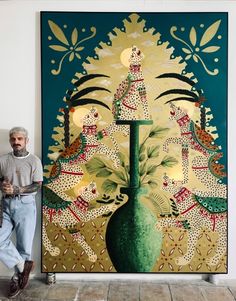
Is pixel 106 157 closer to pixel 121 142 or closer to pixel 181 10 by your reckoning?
pixel 121 142

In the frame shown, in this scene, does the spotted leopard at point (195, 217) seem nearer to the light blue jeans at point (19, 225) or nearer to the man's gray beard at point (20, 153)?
the light blue jeans at point (19, 225)

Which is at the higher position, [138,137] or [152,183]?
[138,137]

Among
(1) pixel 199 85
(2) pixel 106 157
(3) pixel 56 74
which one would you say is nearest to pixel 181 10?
(1) pixel 199 85

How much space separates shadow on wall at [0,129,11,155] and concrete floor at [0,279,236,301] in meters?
1.33

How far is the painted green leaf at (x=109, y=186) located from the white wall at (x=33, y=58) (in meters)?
0.75

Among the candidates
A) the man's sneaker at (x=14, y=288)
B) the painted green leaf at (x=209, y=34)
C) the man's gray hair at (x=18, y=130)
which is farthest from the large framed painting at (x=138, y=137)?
the man's sneaker at (x=14, y=288)

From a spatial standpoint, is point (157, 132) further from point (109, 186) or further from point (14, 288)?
point (14, 288)

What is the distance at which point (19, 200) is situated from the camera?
134 inches

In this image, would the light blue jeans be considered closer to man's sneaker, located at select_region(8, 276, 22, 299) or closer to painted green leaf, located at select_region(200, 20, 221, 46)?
man's sneaker, located at select_region(8, 276, 22, 299)

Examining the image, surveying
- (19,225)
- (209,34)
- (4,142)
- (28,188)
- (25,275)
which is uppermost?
(209,34)

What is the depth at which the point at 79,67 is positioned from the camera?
11.7 ft

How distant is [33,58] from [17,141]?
2.88 ft

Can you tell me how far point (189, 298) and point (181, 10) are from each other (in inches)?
109

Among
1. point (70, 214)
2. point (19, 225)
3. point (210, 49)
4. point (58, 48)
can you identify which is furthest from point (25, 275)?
point (210, 49)
